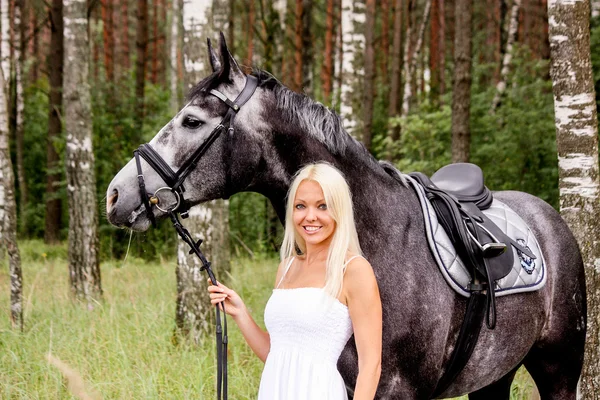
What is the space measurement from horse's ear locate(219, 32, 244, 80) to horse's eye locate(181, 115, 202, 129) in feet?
0.75

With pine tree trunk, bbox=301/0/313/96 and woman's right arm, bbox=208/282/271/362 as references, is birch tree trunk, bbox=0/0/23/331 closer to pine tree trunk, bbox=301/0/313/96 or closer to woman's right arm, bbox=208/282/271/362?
woman's right arm, bbox=208/282/271/362

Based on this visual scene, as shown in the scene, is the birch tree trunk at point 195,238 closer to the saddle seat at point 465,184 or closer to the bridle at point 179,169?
the saddle seat at point 465,184

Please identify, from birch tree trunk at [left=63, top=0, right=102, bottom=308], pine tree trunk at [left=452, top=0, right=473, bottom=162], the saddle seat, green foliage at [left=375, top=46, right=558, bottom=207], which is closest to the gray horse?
the saddle seat

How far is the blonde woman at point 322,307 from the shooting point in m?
2.31

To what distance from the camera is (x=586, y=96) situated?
4.25 meters

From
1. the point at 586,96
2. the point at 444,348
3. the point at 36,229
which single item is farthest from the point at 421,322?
the point at 36,229

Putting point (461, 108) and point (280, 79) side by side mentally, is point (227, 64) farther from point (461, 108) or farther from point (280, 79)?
point (280, 79)

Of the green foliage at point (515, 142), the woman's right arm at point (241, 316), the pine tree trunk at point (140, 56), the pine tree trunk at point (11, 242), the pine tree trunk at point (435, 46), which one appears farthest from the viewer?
the pine tree trunk at point (435, 46)

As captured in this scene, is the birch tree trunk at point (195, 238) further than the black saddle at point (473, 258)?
Yes

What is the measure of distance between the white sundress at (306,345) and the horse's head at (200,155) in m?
0.63

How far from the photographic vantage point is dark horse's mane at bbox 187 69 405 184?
9.20 feet

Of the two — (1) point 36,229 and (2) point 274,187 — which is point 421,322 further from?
(1) point 36,229

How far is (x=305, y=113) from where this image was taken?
281 centimetres

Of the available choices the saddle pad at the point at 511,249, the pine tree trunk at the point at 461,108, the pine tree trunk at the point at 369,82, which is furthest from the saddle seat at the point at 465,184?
the pine tree trunk at the point at 369,82
